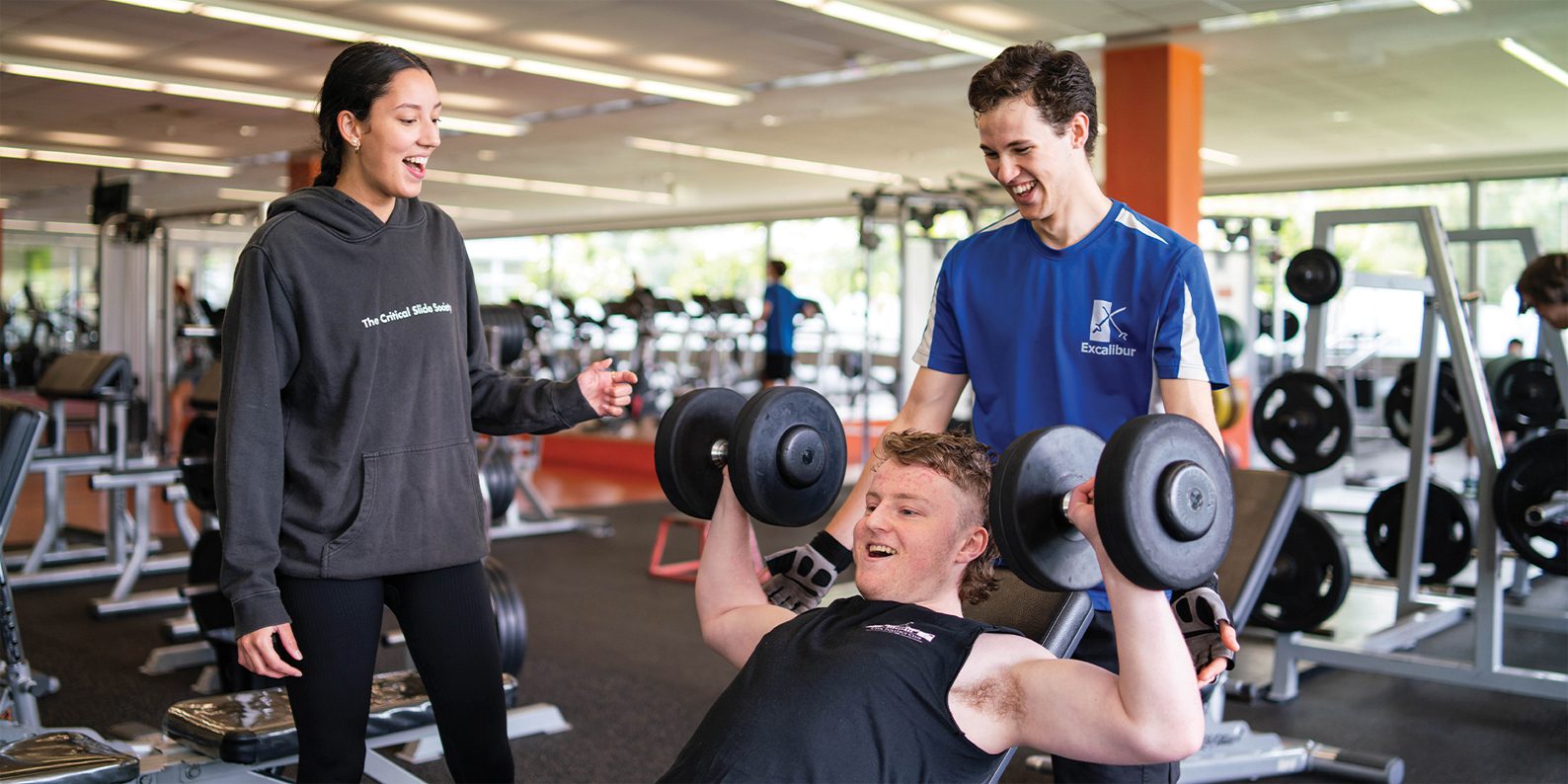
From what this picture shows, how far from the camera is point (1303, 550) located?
11.3 feet

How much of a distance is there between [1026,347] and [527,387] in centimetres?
69

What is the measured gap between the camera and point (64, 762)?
5.66 feet

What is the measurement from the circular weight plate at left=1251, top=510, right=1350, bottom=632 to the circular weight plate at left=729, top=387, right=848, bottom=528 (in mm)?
2222

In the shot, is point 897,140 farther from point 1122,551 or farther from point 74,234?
point 74,234

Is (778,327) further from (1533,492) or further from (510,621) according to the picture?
(1533,492)

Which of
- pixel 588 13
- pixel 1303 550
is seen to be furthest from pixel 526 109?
pixel 1303 550

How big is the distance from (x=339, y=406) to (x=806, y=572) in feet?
2.00

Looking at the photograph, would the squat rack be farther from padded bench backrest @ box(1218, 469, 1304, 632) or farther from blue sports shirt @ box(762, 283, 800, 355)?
blue sports shirt @ box(762, 283, 800, 355)

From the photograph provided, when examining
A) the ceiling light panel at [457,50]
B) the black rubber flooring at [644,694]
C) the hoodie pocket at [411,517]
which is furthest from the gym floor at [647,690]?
the ceiling light panel at [457,50]

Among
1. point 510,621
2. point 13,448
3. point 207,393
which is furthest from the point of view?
point 207,393

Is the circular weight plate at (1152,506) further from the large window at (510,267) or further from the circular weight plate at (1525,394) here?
the large window at (510,267)

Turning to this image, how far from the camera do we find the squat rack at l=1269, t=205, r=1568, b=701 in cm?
333

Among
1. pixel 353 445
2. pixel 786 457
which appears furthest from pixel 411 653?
pixel 786 457

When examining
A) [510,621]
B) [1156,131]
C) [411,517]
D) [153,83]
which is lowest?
[510,621]
